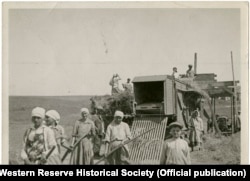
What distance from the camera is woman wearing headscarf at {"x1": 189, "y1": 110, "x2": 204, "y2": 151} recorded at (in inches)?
206

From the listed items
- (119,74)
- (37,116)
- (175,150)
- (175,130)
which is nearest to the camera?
(175,150)

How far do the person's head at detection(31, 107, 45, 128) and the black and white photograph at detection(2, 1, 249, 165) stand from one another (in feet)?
0.04

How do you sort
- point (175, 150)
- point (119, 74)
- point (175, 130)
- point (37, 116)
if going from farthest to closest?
point (119, 74), point (37, 116), point (175, 130), point (175, 150)

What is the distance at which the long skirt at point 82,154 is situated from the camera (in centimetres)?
513

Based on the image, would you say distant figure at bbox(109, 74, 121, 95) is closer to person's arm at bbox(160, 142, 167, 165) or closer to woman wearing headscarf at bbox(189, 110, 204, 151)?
person's arm at bbox(160, 142, 167, 165)

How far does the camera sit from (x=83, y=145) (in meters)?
5.14

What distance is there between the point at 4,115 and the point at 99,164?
1328 mm

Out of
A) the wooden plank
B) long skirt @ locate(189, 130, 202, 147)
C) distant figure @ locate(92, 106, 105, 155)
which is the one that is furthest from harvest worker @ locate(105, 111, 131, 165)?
the wooden plank

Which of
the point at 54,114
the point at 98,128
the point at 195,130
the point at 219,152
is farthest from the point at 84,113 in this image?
the point at 219,152

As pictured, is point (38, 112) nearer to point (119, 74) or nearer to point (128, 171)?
point (119, 74)

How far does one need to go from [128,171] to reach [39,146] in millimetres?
1108

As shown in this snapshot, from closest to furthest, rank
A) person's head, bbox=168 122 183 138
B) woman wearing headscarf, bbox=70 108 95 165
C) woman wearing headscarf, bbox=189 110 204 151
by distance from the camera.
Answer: person's head, bbox=168 122 183 138, woman wearing headscarf, bbox=70 108 95 165, woman wearing headscarf, bbox=189 110 204 151

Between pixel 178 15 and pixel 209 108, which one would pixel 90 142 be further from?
pixel 178 15

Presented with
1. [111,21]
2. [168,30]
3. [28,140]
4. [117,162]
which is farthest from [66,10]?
[117,162]
